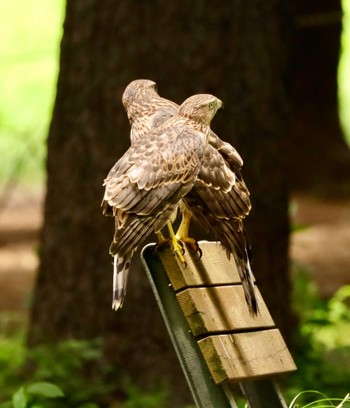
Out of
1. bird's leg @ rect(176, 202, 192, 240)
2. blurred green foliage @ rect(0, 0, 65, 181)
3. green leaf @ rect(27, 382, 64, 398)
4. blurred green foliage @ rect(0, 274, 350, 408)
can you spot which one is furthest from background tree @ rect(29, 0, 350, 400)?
blurred green foliage @ rect(0, 0, 65, 181)

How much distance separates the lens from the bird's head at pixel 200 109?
3871 mm

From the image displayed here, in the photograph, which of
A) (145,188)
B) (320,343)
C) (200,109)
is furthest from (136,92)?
(320,343)

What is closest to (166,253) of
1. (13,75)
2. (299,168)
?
(299,168)

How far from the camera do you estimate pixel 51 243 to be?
7.07m

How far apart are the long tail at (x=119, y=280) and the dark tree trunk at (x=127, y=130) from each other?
10.1 ft

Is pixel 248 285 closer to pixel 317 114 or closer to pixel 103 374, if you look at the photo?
pixel 103 374

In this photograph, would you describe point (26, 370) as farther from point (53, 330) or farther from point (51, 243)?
point (51, 243)

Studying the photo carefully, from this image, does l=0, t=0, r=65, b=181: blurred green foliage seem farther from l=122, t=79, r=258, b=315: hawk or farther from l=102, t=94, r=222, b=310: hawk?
l=102, t=94, r=222, b=310: hawk

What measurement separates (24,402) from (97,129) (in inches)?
101

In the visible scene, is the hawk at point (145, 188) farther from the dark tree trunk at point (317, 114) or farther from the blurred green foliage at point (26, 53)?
the blurred green foliage at point (26, 53)

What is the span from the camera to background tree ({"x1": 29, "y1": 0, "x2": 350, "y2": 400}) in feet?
21.9

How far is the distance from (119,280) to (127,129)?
3.17 metres

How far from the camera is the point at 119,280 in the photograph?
361cm

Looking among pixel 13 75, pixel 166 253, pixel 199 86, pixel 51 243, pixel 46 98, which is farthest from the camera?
pixel 13 75
